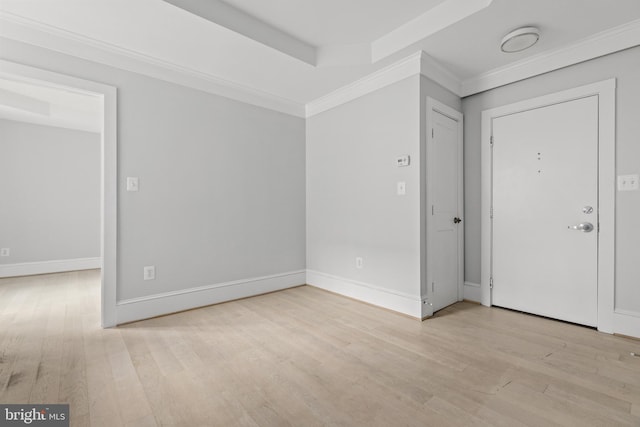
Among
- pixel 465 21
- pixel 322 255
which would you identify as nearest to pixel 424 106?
pixel 465 21

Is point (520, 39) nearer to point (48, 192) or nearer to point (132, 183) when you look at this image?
point (132, 183)

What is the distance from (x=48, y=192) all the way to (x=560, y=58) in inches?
290

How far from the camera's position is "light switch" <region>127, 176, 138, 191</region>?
276 cm

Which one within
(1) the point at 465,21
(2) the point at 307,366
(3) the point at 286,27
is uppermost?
(3) the point at 286,27

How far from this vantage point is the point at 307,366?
2.00 metres

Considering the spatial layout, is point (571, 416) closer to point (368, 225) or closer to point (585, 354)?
point (585, 354)

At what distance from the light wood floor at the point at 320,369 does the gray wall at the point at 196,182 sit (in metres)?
0.63

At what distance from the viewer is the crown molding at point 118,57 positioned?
2.27m

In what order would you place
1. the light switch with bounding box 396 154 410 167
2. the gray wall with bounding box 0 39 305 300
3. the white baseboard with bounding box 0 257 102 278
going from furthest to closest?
the white baseboard with bounding box 0 257 102 278 → the light switch with bounding box 396 154 410 167 → the gray wall with bounding box 0 39 305 300

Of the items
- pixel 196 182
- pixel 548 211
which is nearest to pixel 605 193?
pixel 548 211

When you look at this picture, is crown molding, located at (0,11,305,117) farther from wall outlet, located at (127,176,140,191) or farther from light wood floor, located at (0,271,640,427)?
light wood floor, located at (0,271,640,427)

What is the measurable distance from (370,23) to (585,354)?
125 inches

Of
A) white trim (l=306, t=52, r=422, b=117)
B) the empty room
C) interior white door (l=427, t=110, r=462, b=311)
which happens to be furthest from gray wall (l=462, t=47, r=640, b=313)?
white trim (l=306, t=52, r=422, b=117)

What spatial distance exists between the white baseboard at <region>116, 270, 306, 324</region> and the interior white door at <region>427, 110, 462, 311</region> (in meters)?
1.88
